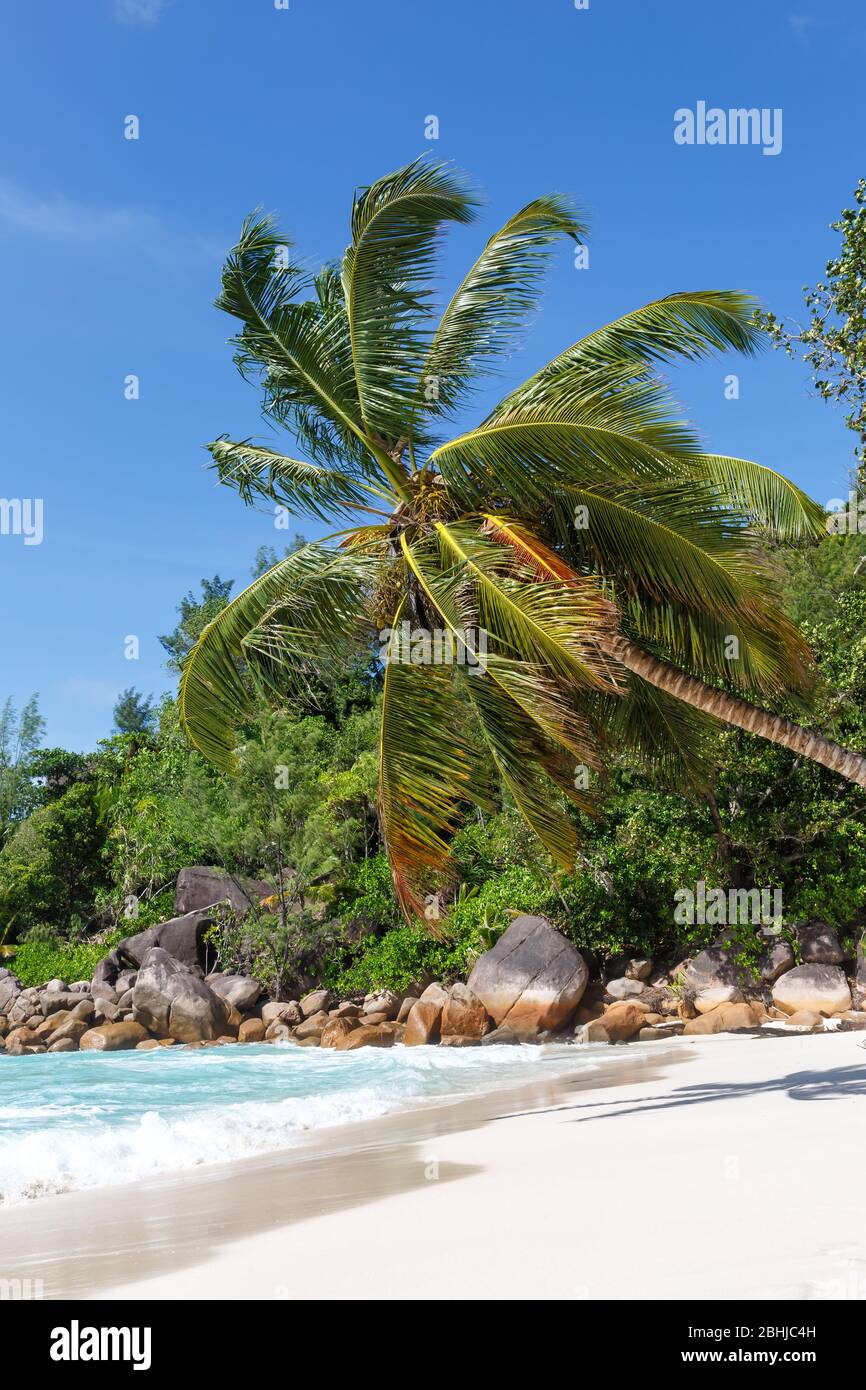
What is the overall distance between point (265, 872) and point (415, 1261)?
23.9 m

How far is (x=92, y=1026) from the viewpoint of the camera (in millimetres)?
26141

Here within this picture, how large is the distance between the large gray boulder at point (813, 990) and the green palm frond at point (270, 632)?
11811mm

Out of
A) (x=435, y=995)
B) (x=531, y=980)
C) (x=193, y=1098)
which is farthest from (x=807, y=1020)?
(x=193, y=1098)

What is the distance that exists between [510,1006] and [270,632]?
12.0 m

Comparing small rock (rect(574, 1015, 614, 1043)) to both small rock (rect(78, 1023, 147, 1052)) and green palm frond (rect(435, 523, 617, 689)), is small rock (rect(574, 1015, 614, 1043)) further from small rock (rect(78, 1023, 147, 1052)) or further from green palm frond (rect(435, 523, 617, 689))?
green palm frond (rect(435, 523, 617, 689))

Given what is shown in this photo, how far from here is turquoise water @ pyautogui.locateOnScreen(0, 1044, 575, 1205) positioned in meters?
8.97

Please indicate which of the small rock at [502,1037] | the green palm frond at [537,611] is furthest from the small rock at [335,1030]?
the green palm frond at [537,611]

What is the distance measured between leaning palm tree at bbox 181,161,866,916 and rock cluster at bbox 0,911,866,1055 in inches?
363

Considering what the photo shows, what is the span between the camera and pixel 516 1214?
5.06 metres

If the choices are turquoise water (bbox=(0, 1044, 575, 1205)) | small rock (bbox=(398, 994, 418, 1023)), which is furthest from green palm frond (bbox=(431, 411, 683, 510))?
small rock (bbox=(398, 994, 418, 1023))

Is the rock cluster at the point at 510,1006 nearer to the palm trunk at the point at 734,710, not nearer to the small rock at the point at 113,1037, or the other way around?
the small rock at the point at 113,1037

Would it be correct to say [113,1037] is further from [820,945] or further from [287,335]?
[287,335]
